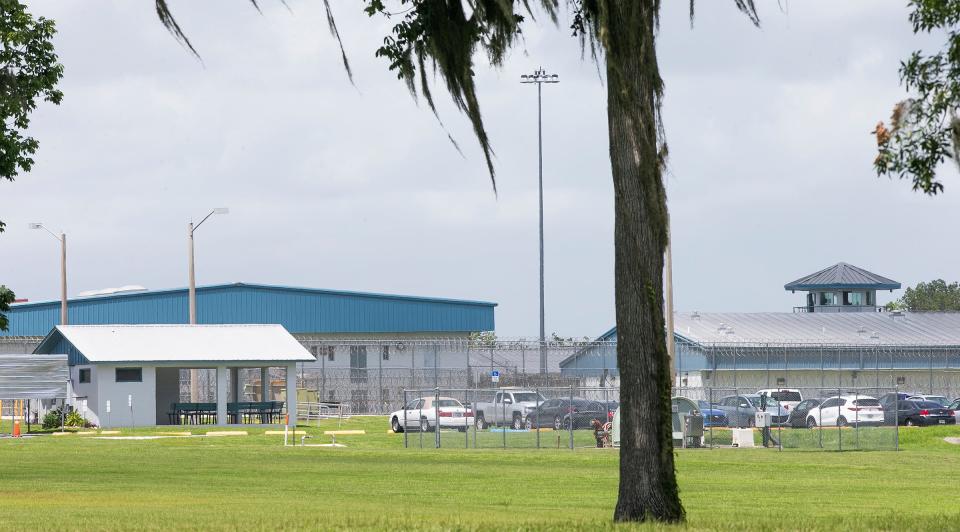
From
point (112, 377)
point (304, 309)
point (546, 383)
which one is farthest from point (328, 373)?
point (112, 377)

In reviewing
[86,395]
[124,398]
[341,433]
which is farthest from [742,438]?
[86,395]

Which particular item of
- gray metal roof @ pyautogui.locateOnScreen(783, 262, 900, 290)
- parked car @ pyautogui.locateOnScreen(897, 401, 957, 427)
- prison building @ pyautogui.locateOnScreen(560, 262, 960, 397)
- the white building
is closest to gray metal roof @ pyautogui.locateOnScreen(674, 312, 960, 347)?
prison building @ pyautogui.locateOnScreen(560, 262, 960, 397)

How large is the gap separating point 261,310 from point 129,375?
25474 millimetres

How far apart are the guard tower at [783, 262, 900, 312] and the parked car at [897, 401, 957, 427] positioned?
3860cm

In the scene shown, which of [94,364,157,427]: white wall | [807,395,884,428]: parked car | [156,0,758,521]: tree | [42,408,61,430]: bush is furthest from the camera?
[94,364,157,427]: white wall

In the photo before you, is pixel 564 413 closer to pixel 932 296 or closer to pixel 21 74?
pixel 21 74

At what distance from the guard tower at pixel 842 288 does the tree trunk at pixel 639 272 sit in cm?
8318

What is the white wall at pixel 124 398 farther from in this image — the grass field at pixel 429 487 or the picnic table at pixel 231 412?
the grass field at pixel 429 487

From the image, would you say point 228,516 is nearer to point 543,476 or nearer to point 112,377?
point 543,476

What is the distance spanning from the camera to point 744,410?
4556 cm

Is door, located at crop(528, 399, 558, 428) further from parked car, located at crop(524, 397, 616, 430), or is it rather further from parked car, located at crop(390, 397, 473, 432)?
parked car, located at crop(390, 397, 473, 432)

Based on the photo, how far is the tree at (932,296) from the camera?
16138cm

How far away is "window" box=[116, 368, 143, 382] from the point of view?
52700 mm

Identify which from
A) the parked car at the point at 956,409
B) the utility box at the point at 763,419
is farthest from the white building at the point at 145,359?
the parked car at the point at 956,409
